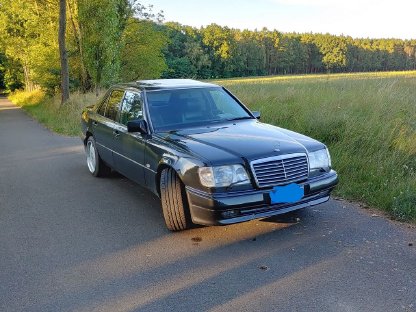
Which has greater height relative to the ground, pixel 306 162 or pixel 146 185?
pixel 306 162

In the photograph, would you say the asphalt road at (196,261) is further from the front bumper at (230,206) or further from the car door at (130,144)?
the car door at (130,144)

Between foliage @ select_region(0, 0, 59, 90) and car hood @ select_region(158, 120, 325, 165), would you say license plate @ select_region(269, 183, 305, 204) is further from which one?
foliage @ select_region(0, 0, 59, 90)

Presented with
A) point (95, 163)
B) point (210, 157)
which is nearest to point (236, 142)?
point (210, 157)

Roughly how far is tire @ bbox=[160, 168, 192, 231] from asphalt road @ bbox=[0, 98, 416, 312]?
0.14 metres

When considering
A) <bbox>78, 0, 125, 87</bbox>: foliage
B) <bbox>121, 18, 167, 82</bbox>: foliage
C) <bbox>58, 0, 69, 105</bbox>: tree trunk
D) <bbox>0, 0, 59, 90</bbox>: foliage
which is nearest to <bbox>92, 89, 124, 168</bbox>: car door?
<bbox>58, 0, 69, 105</bbox>: tree trunk

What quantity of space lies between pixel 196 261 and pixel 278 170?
1.19 meters

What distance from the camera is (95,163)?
286 inches

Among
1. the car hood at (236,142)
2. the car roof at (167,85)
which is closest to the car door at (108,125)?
the car roof at (167,85)

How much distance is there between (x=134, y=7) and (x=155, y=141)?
939 inches

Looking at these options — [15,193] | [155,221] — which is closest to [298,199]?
[155,221]

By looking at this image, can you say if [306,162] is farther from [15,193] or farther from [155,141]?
[15,193]

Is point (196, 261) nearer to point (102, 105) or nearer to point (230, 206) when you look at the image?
point (230, 206)

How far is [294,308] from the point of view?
119 inches

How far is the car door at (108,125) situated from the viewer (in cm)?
626
